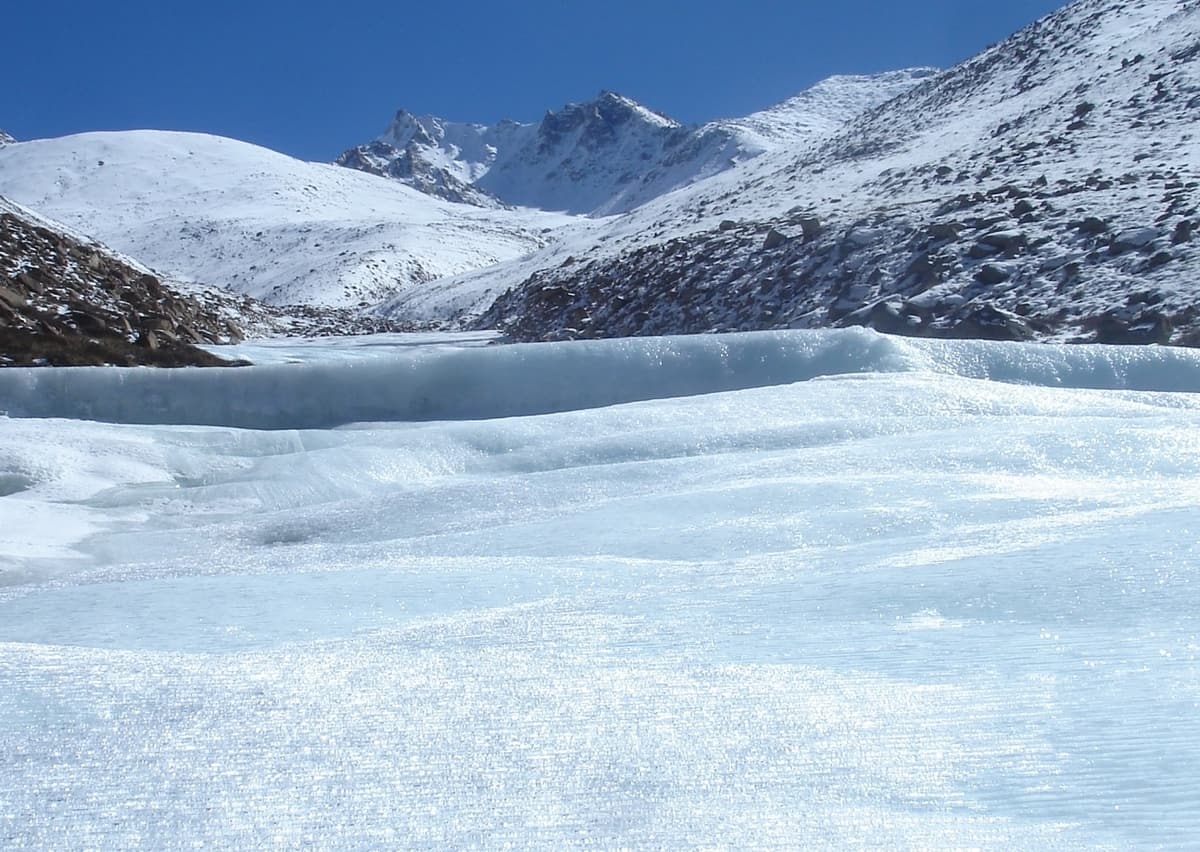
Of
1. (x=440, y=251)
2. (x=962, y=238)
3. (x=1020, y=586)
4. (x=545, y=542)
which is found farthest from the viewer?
(x=440, y=251)

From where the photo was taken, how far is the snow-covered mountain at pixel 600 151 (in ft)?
312

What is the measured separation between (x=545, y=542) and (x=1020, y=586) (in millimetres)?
1430

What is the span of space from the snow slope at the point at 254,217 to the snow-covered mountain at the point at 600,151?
80.2ft

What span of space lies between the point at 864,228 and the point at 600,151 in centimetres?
15391

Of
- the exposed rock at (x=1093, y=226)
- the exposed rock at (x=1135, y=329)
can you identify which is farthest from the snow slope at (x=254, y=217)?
the exposed rock at (x=1135, y=329)

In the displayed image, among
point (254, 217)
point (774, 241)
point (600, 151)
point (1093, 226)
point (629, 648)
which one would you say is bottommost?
point (629, 648)

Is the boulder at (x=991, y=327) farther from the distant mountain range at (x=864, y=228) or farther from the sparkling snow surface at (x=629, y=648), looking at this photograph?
the sparkling snow surface at (x=629, y=648)

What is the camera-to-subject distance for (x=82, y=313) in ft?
32.2

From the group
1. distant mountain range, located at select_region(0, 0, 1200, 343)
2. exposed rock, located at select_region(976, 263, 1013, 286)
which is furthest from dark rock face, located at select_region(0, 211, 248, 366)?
exposed rock, located at select_region(976, 263, 1013, 286)

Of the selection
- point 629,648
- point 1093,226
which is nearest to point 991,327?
point 1093,226

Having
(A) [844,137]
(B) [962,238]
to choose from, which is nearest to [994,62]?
(A) [844,137]

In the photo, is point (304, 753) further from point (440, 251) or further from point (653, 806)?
point (440, 251)

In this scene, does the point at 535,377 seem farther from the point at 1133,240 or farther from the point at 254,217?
the point at 254,217

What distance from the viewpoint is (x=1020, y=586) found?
Result: 75.9 inches
